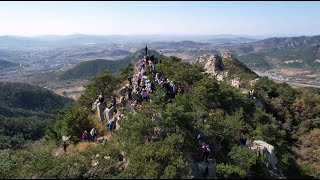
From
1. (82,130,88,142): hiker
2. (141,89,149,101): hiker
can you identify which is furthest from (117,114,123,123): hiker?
(141,89,149,101): hiker

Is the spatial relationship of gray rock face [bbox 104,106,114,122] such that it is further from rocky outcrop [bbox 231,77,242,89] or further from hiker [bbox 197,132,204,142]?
rocky outcrop [bbox 231,77,242,89]

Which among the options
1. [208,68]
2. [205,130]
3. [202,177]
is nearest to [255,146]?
[205,130]

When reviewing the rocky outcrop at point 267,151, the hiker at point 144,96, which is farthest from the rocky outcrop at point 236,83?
the rocky outcrop at point 267,151

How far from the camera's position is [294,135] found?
181 feet

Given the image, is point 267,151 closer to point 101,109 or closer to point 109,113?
point 109,113

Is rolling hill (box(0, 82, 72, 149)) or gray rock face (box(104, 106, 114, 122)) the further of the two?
rolling hill (box(0, 82, 72, 149))

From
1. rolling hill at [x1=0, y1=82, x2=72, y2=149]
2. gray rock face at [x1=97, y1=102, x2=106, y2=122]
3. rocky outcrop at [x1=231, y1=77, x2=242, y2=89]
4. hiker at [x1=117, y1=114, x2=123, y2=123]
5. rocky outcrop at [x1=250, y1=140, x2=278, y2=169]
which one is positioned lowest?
rolling hill at [x1=0, y1=82, x2=72, y2=149]

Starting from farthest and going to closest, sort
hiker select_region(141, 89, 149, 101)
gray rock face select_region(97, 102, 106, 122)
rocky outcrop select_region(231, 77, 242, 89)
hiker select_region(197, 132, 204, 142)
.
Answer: rocky outcrop select_region(231, 77, 242, 89) < gray rock face select_region(97, 102, 106, 122) < hiker select_region(141, 89, 149, 101) < hiker select_region(197, 132, 204, 142)

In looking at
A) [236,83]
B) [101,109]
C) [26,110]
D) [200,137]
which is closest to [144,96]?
[101,109]

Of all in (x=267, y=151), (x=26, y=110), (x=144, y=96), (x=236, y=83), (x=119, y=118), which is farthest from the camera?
(x=26, y=110)

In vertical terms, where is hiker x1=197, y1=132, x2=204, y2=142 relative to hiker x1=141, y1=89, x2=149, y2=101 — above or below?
below

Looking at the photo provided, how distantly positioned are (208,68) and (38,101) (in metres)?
103

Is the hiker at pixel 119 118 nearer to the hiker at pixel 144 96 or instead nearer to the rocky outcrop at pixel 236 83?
the hiker at pixel 144 96

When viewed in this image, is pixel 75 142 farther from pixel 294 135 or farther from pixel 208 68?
pixel 208 68
